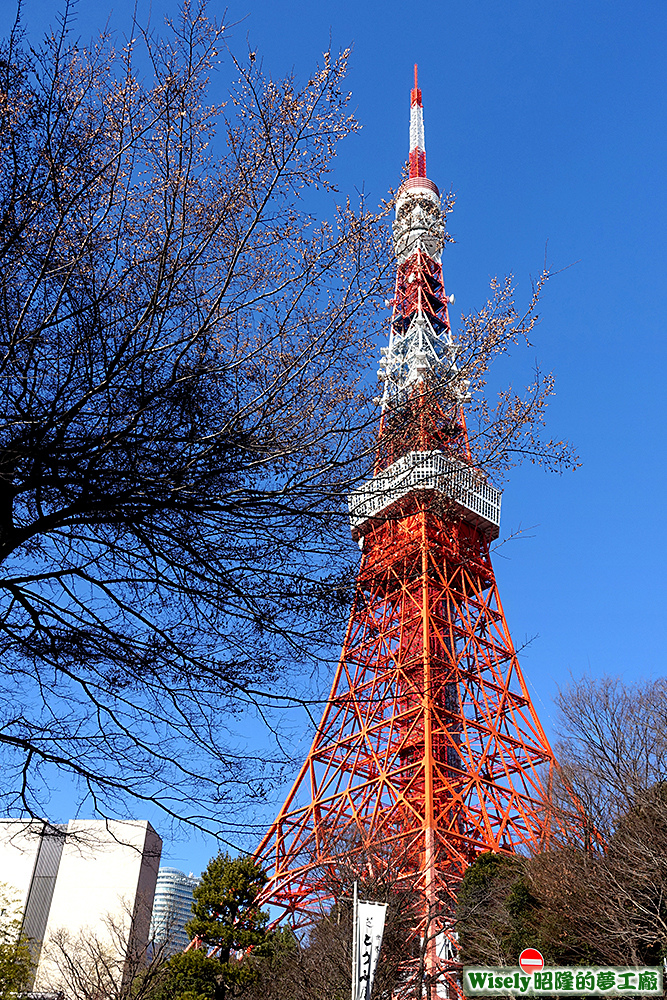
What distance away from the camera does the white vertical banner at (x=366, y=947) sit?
9.05 m

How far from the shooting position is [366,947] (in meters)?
9.32

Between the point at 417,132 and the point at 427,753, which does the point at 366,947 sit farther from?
the point at 417,132

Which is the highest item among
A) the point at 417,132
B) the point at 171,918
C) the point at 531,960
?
the point at 417,132

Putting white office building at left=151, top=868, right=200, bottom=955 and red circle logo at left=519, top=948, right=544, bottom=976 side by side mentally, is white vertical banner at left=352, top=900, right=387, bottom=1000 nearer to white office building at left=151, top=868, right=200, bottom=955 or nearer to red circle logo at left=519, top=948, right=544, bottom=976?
red circle logo at left=519, top=948, right=544, bottom=976

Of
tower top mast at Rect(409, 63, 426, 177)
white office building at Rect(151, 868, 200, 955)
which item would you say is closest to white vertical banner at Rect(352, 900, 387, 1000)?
white office building at Rect(151, 868, 200, 955)

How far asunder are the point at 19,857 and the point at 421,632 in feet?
74.3

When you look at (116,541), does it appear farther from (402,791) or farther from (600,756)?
(402,791)

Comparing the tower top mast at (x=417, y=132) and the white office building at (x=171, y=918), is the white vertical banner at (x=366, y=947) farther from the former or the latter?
the tower top mast at (x=417, y=132)

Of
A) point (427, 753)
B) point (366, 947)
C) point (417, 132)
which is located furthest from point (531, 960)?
point (417, 132)

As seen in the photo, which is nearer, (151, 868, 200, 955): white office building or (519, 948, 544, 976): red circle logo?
(519, 948, 544, 976): red circle logo

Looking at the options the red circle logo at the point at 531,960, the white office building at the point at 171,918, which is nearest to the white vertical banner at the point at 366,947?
the red circle logo at the point at 531,960

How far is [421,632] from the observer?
968 inches

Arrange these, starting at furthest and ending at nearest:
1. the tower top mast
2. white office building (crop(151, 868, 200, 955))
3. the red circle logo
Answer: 1. the tower top mast
2. white office building (crop(151, 868, 200, 955))
3. the red circle logo

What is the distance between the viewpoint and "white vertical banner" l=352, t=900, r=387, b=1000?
29.7 ft
